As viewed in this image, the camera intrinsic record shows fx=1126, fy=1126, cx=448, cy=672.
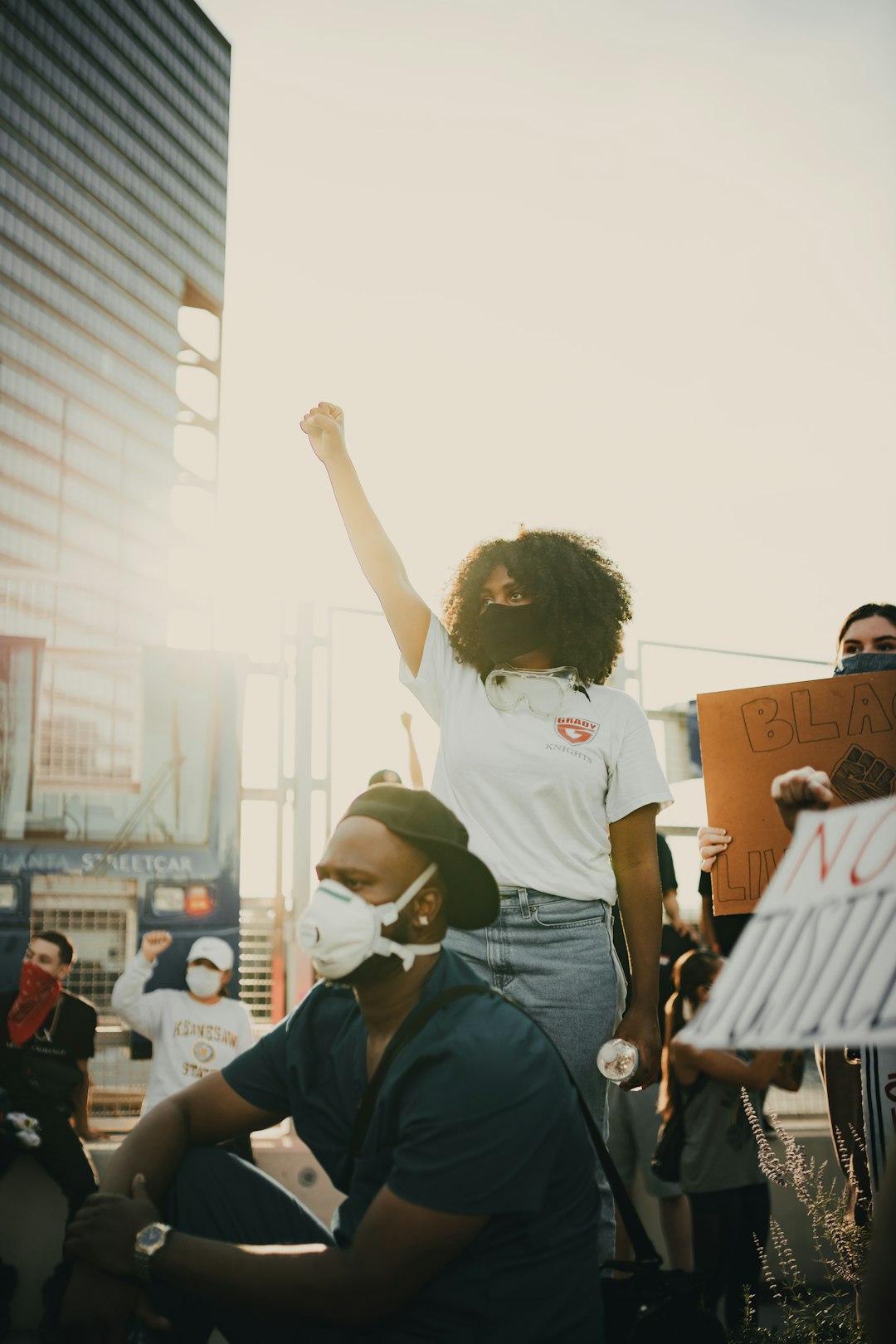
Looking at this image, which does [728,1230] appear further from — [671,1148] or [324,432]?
[324,432]

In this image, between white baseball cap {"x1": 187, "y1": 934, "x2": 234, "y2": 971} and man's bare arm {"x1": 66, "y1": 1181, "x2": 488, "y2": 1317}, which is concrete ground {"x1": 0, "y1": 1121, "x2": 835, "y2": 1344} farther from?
man's bare arm {"x1": 66, "y1": 1181, "x2": 488, "y2": 1317}

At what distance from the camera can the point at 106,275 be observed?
247 ft

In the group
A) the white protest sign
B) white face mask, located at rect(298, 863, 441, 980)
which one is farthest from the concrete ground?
the white protest sign

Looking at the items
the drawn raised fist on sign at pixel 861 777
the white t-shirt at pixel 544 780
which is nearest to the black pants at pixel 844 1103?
the drawn raised fist on sign at pixel 861 777

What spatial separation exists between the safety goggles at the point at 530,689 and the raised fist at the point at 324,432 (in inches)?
25.2

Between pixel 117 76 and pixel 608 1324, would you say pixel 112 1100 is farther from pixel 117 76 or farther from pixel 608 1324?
pixel 117 76

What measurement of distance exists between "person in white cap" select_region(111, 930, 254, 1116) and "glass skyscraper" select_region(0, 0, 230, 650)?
234 ft

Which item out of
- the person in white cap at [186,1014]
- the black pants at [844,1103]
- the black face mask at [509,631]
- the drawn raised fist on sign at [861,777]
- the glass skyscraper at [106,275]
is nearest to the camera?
the drawn raised fist on sign at [861,777]

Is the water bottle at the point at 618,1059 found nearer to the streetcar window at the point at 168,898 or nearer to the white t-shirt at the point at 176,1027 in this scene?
the white t-shirt at the point at 176,1027

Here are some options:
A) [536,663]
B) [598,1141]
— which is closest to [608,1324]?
[598,1141]

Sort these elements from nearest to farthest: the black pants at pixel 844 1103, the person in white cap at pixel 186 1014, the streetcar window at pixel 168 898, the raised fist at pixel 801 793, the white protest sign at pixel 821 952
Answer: the white protest sign at pixel 821 952, the raised fist at pixel 801 793, the black pants at pixel 844 1103, the person in white cap at pixel 186 1014, the streetcar window at pixel 168 898

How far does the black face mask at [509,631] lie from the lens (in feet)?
8.48

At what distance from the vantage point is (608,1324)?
1.85 m

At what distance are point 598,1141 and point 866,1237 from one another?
0.90 m
